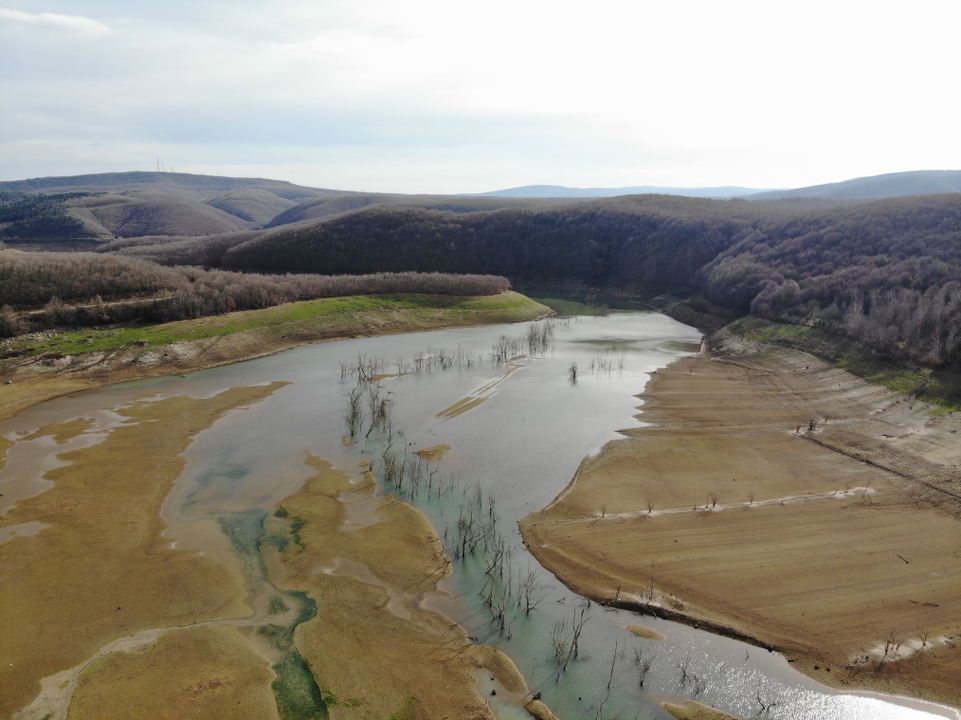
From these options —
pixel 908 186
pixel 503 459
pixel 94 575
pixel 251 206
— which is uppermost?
pixel 908 186

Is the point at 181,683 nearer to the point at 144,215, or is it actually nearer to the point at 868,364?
the point at 868,364

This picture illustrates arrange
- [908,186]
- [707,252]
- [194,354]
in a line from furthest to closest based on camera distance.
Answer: [908,186] < [707,252] < [194,354]

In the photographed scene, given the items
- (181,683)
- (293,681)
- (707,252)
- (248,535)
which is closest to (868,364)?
(248,535)

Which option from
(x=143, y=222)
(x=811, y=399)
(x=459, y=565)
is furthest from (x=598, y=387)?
(x=143, y=222)

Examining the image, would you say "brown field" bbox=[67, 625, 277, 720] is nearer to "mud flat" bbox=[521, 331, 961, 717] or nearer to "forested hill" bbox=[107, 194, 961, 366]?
"mud flat" bbox=[521, 331, 961, 717]

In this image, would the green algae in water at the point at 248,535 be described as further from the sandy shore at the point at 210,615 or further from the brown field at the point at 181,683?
the brown field at the point at 181,683

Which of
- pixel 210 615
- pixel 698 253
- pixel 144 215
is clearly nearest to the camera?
pixel 210 615

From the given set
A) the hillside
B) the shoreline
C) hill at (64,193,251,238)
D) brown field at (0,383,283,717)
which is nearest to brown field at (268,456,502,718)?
brown field at (0,383,283,717)
